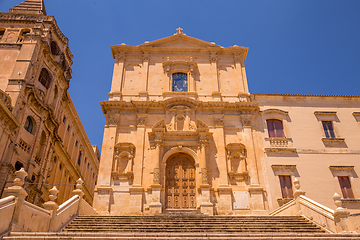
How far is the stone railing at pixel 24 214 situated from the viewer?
31.7 feet

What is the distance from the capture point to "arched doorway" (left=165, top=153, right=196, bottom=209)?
64.2 feet

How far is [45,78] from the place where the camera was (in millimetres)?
25859

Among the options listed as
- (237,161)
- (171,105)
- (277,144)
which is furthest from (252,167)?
(171,105)

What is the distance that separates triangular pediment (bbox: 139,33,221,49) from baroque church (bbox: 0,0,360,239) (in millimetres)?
83

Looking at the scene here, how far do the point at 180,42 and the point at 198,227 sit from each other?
17.6m

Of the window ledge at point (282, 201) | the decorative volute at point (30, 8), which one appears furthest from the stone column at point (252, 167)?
the decorative volute at point (30, 8)

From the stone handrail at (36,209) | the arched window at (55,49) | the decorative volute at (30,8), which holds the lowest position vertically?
the stone handrail at (36,209)

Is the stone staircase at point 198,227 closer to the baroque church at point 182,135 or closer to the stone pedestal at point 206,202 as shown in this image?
the baroque church at point 182,135

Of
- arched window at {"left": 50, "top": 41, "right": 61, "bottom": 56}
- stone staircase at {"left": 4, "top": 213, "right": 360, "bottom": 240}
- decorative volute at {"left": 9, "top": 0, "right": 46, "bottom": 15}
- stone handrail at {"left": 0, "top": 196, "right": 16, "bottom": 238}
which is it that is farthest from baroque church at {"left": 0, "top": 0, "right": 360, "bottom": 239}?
stone handrail at {"left": 0, "top": 196, "right": 16, "bottom": 238}

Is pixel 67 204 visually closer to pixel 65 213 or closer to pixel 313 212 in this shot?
pixel 65 213

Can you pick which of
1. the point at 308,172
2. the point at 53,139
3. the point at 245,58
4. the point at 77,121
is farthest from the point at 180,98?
the point at 77,121

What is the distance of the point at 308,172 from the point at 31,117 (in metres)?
19.7

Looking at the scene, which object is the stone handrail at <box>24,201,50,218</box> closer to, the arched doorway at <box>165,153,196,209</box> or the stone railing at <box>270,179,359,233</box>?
the arched doorway at <box>165,153,196,209</box>

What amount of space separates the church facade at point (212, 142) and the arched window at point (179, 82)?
0.26 ft
